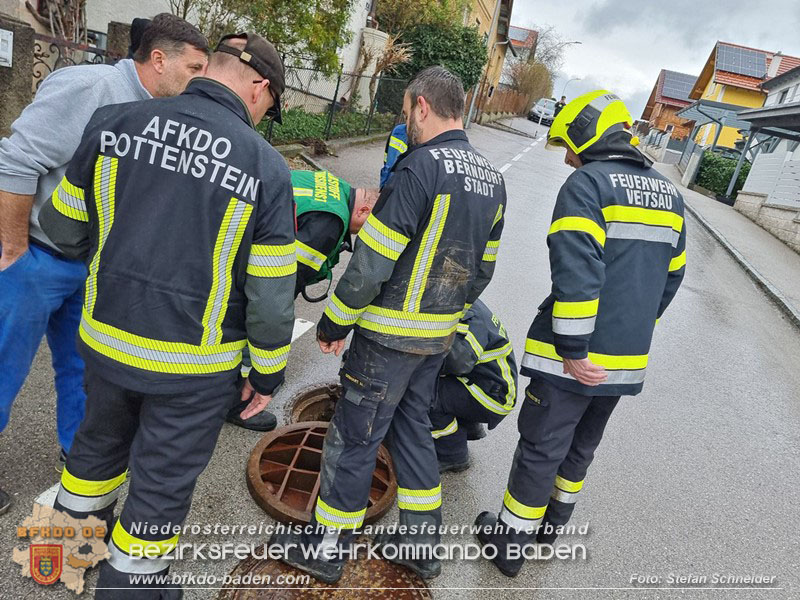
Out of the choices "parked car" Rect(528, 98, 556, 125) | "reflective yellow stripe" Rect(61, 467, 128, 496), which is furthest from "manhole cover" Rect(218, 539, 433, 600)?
"parked car" Rect(528, 98, 556, 125)

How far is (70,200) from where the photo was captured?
6.02ft

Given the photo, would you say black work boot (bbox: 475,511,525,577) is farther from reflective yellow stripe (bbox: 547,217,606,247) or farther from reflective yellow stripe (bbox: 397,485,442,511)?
reflective yellow stripe (bbox: 547,217,606,247)

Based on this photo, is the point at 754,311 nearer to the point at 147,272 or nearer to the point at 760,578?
the point at 760,578

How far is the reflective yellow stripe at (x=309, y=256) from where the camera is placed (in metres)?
2.44

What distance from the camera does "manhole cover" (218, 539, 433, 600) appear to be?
229 centimetres

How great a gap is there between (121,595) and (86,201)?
4.33 feet

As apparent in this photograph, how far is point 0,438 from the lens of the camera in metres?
2.71

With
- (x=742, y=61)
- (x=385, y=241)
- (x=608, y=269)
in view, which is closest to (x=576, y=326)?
(x=608, y=269)

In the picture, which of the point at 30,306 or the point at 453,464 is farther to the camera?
the point at 453,464

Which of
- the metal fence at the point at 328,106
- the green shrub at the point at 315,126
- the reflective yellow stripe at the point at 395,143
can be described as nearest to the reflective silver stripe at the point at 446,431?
the reflective yellow stripe at the point at 395,143

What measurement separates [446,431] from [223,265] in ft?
6.12

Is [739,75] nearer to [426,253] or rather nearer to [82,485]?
[426,253]

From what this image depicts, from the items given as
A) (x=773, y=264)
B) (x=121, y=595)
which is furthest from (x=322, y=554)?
(x=773, y=264)

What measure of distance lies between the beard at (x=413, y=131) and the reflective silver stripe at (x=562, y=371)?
3.70 ft
